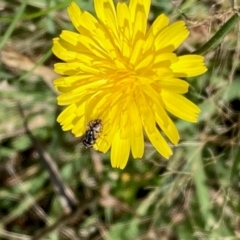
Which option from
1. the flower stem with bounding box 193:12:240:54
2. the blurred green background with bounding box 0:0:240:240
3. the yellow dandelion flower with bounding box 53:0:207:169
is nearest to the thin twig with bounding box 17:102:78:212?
the blurred green background with bounding box 0:0:240:240

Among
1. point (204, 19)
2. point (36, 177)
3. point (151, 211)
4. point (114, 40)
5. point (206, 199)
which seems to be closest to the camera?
point (114, 40)

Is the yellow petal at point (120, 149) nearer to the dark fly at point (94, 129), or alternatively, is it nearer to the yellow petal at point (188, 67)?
the dark fly at point (94, 129)

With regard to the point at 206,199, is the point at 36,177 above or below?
above

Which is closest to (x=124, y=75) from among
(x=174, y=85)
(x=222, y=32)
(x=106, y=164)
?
(x=174, y=85)

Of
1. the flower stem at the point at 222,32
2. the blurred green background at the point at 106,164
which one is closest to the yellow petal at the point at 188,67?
the flower stem at the point at 222,32

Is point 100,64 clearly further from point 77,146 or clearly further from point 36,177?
point 36,177

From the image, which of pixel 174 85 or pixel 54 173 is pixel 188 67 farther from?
pixel 54 173

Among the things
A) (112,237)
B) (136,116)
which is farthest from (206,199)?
(136,116)

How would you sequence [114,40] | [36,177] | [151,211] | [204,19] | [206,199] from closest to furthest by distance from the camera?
[114,40] < [204,19] < [206,199] < [151,211] < [36,177]
